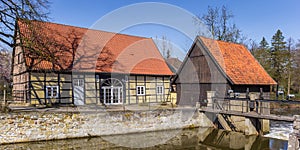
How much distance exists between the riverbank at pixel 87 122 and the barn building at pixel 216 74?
200 cm

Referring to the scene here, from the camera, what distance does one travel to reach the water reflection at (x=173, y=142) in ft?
29.8

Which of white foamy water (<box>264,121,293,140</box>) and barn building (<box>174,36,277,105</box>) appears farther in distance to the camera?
barn building (<box>174,36,277,105</box>)

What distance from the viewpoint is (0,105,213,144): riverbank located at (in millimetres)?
9031

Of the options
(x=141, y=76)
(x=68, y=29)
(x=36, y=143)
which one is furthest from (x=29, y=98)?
(x=141, y=76)

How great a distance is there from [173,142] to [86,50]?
838cm

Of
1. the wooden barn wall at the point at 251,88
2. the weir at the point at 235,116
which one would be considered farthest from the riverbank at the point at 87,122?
the wooden barn wall at the point at 251,88

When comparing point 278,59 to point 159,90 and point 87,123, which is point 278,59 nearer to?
point 159,90

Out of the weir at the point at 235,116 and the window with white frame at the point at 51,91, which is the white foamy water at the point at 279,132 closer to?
the weir at the point at 235,116

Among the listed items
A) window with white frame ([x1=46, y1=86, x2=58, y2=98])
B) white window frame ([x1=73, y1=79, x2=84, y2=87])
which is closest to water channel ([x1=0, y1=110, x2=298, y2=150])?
window with white frame ([x1=46, y1=86, x2=58, y2=98])

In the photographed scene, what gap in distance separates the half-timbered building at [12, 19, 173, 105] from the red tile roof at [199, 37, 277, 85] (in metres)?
4.32

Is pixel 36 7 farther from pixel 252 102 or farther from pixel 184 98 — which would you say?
pixel 252 102

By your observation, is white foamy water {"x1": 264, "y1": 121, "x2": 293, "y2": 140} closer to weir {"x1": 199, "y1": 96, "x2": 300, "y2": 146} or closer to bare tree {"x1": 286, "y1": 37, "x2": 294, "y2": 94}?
weir {"x1": 199, "y1": 96, "x2": 300, "y2": 146}

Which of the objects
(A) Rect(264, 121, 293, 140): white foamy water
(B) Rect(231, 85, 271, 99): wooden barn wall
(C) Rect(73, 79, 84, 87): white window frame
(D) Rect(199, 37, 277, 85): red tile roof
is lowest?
(A) Rect(264, 121, 293, 140): white foamy water

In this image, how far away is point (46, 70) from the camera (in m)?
12.1
